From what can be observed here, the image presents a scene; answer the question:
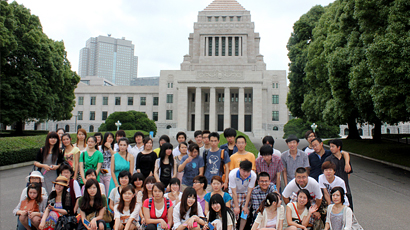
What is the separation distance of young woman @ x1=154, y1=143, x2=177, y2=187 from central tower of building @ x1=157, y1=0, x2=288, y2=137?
3335cm

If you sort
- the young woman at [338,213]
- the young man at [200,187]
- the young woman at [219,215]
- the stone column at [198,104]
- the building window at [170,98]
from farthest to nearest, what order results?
the building window at [170,98] < the stone column at [198,104] < the young man at [200,187] < the young woman at [219,215] < the young woman at [338,213]

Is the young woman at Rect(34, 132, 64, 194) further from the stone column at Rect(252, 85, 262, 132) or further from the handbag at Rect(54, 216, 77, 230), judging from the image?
the stone column at Rect(252, 85, 262, 132)

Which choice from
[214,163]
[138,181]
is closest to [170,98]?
[214,163]

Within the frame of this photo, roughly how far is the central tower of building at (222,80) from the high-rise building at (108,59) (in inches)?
4521

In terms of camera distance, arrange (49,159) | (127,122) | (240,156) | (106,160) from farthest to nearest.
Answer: (127,122) → (106,160) → (49,159) → (240,156)

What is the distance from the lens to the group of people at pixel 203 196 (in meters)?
4.55

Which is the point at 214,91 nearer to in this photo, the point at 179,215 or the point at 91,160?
the point at 91,160

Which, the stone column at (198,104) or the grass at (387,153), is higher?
the stone column at (198,104)

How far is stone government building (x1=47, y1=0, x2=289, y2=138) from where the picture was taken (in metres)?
39.8

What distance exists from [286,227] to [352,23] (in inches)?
574

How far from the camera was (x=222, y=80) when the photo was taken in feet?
129

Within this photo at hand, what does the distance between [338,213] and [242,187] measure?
165 centimetres

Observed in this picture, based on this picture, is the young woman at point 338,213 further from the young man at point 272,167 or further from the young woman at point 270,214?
the young man at point 272,167

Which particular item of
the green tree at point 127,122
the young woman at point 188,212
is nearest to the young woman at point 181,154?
the young woman at point 188,212
